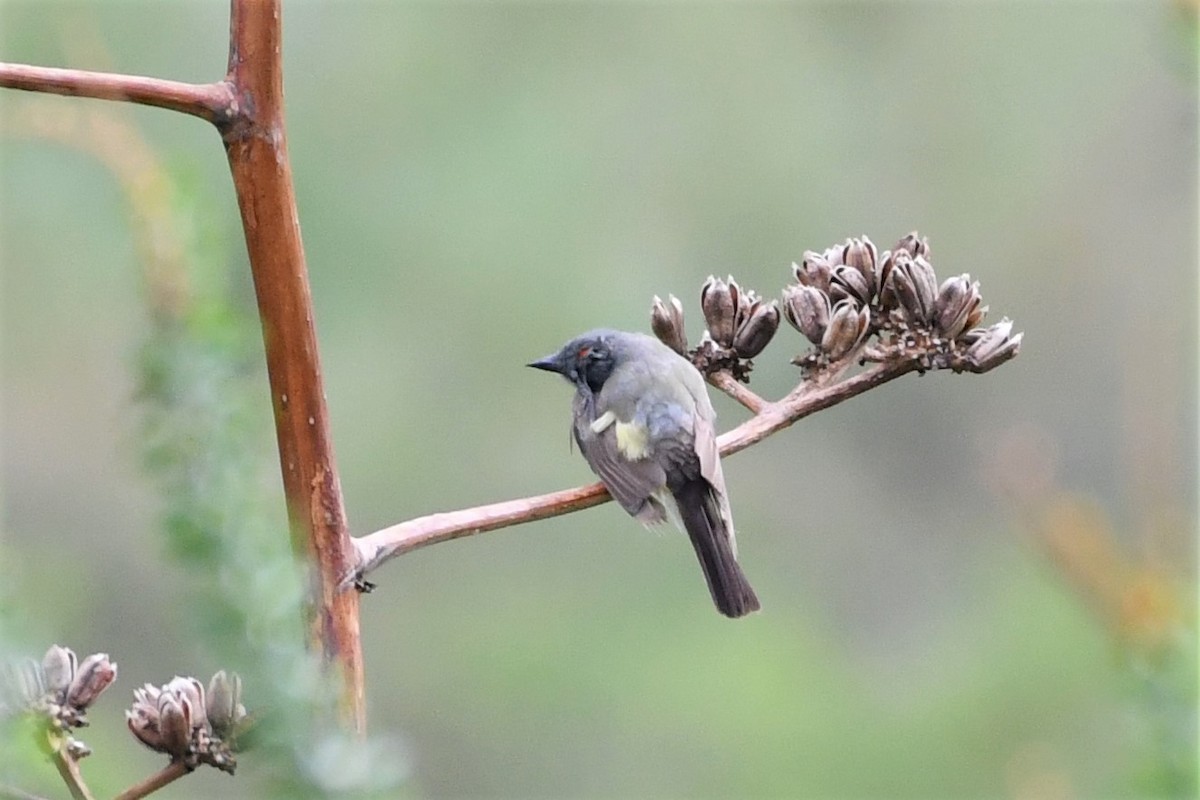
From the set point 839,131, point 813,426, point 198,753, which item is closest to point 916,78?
point 839,131

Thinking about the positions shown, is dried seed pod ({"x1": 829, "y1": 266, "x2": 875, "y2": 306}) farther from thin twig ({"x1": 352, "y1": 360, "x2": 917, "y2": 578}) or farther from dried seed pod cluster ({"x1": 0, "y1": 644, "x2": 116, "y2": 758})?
dried seed pod cluster ({"x1": 0, "y1": 644, "x2": 116, "y2": 758})

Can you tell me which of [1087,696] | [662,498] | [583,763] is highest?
[662,498]

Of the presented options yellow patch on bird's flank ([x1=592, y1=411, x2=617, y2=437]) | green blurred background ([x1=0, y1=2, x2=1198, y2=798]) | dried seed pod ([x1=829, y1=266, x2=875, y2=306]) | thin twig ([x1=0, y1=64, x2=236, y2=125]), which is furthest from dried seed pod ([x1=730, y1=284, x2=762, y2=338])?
green blurred background ([x1=0, y1=2, x2=1198, y2=798])

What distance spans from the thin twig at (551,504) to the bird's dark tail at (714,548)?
0.52m

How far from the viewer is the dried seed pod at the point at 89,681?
4.01 feet

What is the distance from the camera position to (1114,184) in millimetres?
14375

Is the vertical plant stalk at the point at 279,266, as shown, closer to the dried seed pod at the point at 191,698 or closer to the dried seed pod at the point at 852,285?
the dried seed pod at the point at 191,698

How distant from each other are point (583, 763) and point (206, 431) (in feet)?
33.2

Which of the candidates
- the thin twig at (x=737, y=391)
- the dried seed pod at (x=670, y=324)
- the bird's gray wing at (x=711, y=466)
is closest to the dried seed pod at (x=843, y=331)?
the thin twig at (x=737, y=391)

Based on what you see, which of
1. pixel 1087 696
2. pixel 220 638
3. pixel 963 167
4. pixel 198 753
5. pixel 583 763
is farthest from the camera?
pixel 963 167

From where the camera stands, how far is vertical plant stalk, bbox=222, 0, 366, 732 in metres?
1.21

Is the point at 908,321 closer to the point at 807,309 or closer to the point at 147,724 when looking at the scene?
the point at 807,309

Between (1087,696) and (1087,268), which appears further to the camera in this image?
(1087,268)

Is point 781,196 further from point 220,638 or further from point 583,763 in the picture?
point 220,638
